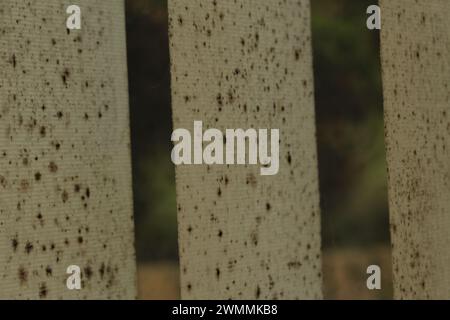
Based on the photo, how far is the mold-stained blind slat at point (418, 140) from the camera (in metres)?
1.33

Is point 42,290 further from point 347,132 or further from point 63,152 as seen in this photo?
point 347,132

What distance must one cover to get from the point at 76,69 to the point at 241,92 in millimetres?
348

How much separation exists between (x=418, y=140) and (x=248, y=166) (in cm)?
43

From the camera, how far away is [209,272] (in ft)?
3.98

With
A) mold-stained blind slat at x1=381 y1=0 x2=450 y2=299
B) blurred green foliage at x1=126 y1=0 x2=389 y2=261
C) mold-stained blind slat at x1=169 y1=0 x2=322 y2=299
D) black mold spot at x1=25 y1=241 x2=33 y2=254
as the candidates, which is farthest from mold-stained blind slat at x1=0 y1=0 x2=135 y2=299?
mold-stained blind slat at x1=381 y1=0 x2=450 y2=299

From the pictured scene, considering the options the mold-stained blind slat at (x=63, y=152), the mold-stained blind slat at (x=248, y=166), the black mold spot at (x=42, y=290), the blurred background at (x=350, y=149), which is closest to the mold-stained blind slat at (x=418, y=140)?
the blurred background at (x=350, y=149)

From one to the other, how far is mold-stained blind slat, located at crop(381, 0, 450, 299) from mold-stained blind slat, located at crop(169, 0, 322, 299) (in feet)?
0.64

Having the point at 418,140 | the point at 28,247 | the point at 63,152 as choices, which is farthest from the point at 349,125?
the point at 28,247

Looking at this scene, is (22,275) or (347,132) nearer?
(22,275)

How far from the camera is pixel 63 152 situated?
1.12 metres

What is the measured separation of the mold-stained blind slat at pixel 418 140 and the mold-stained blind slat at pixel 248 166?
0.64 feet

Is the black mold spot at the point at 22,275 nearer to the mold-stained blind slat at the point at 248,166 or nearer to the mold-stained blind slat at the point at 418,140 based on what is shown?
the mold-stained blind slat at the point at 248,166

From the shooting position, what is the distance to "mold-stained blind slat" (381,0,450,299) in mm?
1332

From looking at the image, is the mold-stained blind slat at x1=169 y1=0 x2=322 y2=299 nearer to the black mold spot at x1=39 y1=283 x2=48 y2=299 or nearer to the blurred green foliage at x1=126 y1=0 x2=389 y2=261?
the blurred green foliage at x1=126 y1=0 x2=389 y2=261
